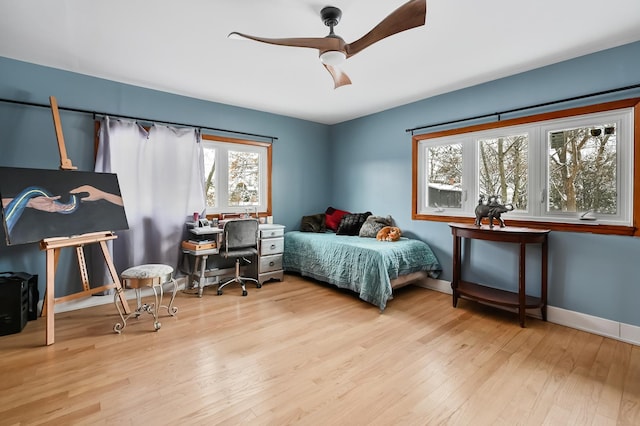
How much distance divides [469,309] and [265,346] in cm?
225

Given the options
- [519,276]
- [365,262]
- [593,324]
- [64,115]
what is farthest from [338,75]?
[593,324]

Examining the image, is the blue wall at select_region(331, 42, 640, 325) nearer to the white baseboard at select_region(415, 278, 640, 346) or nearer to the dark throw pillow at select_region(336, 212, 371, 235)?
the white baseboard at select_region(415, 278, 640, 346)

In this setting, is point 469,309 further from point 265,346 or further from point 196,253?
point 196,253

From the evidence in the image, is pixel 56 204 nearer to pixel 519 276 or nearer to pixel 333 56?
pixel 333 56

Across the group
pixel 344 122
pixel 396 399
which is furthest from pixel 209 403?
pixel 344 122

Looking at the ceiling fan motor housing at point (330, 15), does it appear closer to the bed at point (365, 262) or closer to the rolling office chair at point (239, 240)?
the bed at point (365, 262)

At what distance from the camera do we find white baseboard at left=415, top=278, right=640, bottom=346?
2574 millimetres

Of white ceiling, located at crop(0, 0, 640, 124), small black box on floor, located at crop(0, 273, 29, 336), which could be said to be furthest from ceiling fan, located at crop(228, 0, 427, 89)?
small black box on floor, located at crop(0, 273, 29, 336)

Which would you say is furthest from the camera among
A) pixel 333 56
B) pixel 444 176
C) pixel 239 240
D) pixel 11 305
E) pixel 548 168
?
pixel 444 176

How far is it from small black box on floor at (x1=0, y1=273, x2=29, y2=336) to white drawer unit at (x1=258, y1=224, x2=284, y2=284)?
2.31 m

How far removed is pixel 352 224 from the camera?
4.61 metres

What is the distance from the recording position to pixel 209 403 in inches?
70.7

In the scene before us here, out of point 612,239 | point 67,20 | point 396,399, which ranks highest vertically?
point 67,20

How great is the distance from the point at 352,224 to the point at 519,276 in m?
2.23
